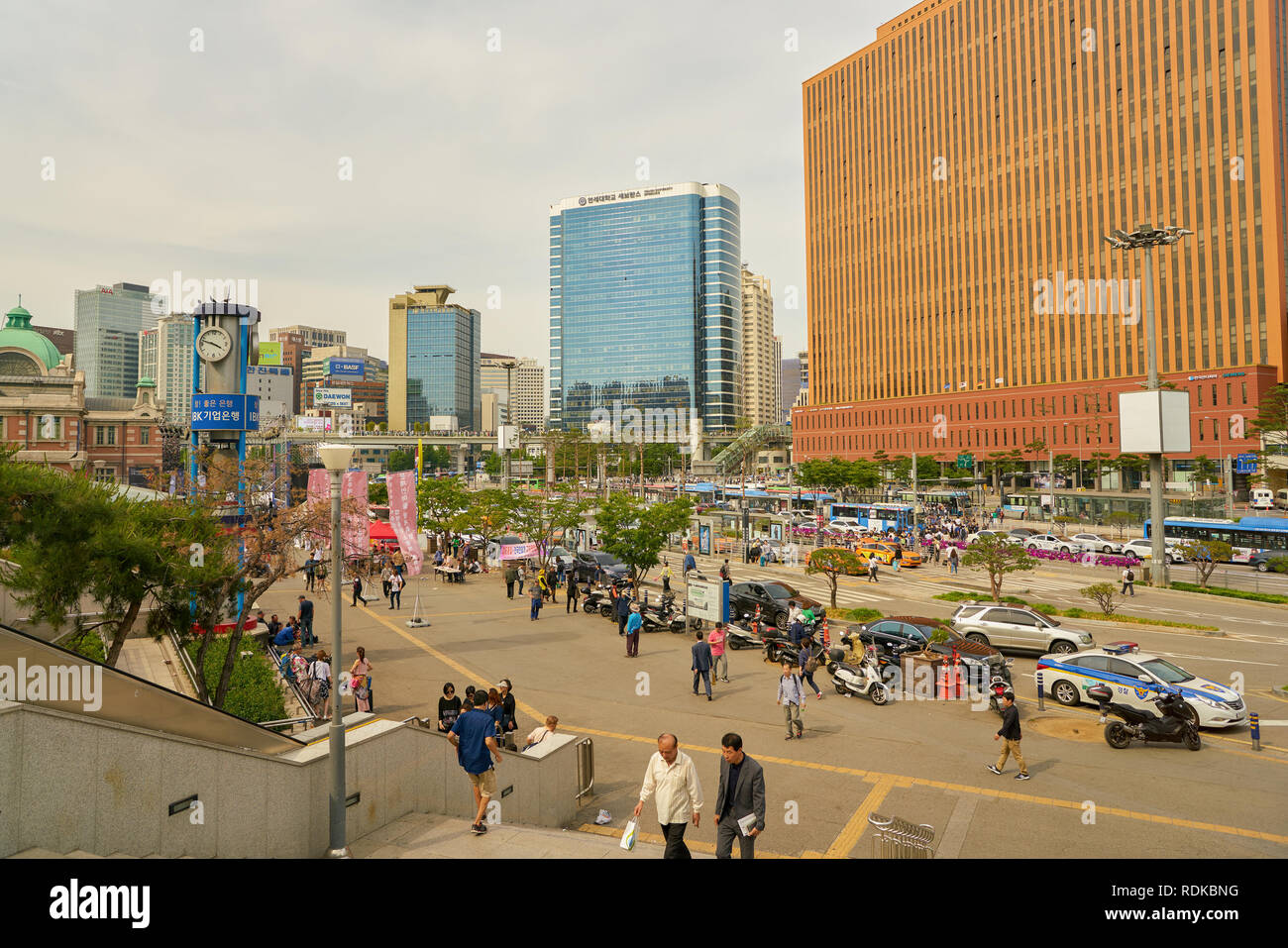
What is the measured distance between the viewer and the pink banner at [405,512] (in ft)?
108

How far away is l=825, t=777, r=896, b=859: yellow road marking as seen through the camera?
9.72m

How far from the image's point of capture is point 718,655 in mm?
19188

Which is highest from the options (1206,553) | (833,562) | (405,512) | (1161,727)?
(405,512)

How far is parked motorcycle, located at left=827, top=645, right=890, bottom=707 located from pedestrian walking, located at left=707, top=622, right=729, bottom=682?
2594 millimetres

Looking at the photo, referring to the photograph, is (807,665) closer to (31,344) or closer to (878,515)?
(878,515)

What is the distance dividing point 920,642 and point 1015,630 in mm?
3957

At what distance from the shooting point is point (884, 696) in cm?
1703

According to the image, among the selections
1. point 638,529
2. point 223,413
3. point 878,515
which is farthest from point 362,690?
point 878,515

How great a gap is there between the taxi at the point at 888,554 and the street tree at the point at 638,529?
16279 mm

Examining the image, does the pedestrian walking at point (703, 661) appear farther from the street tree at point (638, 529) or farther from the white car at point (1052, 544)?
the white car at point (1052, 544)

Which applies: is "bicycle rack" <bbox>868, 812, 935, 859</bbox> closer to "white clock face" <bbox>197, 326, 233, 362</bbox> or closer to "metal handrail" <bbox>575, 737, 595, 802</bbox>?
"metal handrail" <bbox>575, 737, 595, 802</bbox>
